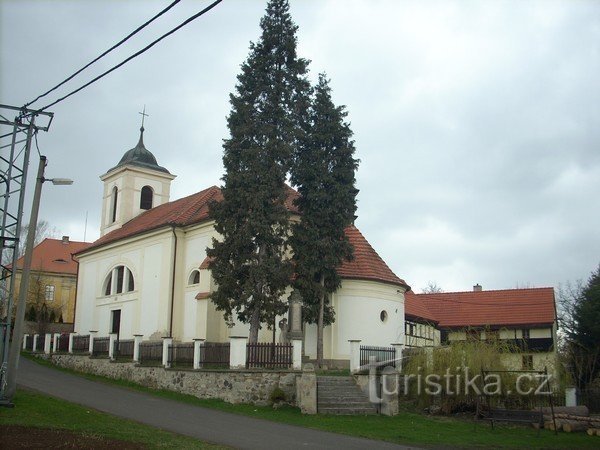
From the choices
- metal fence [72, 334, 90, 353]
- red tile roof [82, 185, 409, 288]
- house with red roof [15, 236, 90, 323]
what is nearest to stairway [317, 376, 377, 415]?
red tile roof [82, 185, 409, 288]

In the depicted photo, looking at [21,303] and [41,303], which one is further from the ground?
[41,303]

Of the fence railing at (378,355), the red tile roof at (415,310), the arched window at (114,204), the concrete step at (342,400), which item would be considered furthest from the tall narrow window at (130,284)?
the concrete step at (342,400)

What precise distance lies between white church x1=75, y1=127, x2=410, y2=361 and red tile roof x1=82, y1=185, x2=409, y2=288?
6 cm

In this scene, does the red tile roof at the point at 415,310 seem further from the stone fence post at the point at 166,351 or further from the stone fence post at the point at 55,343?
the stone fence post at the point at 55,343

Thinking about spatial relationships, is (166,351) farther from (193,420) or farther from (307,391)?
(193,420)

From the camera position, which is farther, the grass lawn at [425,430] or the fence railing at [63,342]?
the fence railing at [63,342]

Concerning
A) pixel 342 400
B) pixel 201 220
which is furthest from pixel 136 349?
pixel 342 400

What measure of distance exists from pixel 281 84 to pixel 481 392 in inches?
549

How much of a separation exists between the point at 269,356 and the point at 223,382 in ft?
5.75

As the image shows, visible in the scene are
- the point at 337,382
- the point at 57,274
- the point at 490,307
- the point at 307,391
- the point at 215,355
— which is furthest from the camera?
the point at 57,274

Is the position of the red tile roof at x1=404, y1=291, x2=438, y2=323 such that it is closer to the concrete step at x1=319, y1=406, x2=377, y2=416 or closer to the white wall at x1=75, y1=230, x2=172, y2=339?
the white wall at x1=75, y1=230, x2=172, y2=339

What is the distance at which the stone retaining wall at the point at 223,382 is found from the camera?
20.8m

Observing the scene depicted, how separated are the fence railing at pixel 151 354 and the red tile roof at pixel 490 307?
748 inches

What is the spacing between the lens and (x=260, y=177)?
24562 millimetres
